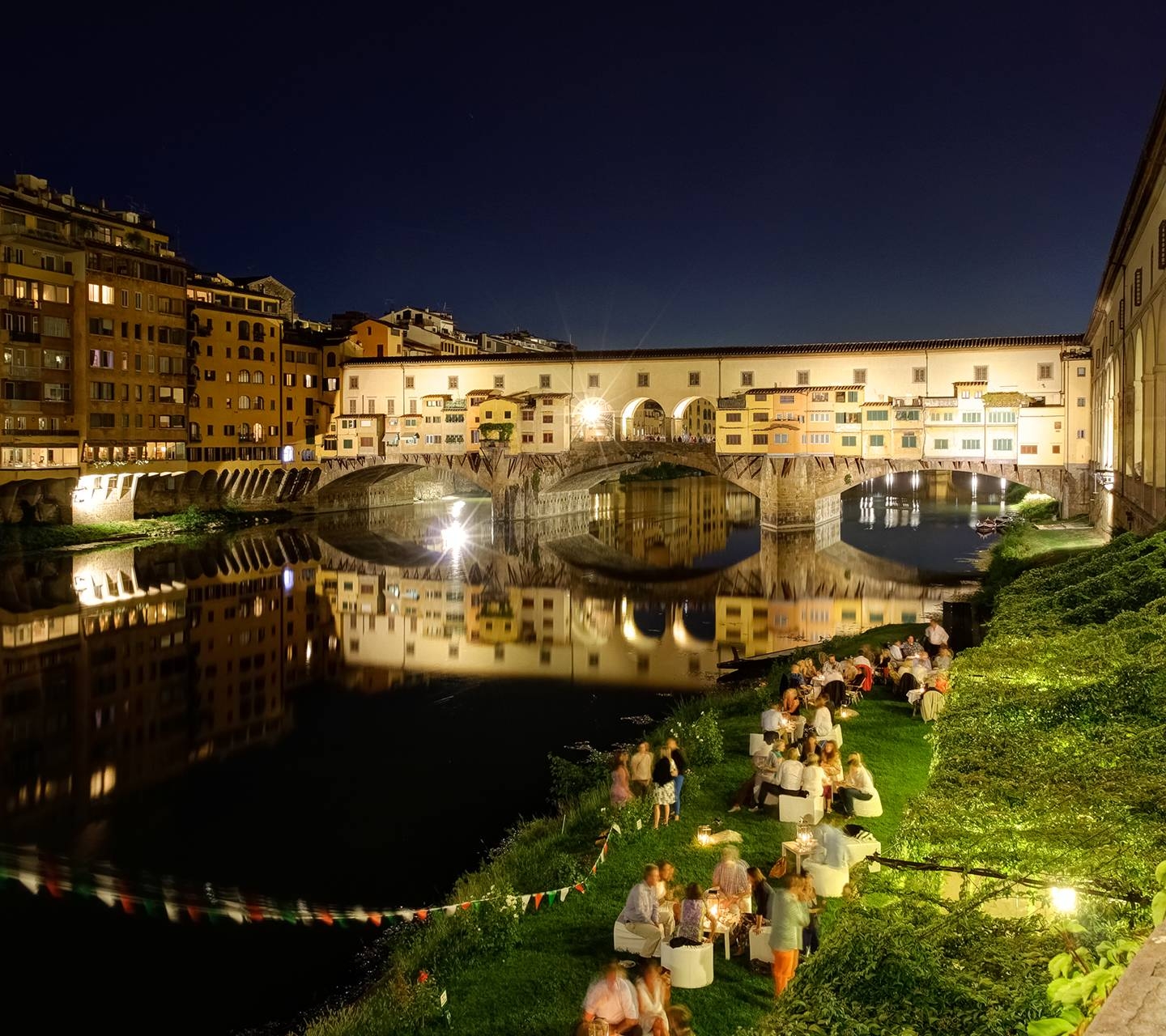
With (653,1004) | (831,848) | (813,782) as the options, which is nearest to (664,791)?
(813,782)

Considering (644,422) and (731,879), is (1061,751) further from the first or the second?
(644,422)

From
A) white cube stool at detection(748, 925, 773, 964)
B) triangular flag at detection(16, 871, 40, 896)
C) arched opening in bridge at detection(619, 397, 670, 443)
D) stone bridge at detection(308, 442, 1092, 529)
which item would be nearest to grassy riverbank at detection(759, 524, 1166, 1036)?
white cube stool at detection(748, 925, 773, 964)

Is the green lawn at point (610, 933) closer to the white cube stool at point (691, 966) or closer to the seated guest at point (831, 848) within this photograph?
the white cube stool at point (691, 966)

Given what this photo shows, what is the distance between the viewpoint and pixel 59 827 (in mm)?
14242

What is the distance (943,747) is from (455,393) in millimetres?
53117

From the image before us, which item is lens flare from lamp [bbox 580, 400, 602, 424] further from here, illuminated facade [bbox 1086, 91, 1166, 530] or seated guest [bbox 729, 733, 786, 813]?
seated guest [bbox 729, 733, 786, 813]

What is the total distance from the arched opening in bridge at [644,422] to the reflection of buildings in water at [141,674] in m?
24.1

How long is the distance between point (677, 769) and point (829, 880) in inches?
123

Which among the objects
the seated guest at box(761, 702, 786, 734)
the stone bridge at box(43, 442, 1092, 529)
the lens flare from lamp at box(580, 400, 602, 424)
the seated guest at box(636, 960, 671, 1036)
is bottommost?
the seated guest at box(636, 960, 671, 1036)

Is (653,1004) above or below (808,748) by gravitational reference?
below

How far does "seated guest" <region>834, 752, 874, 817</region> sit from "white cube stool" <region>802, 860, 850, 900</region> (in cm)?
182

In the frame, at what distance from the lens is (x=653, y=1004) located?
22.2 feet

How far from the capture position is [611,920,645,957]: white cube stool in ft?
27.0

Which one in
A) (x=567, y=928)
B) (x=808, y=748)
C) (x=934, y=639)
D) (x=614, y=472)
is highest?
(x=614, y=472)
